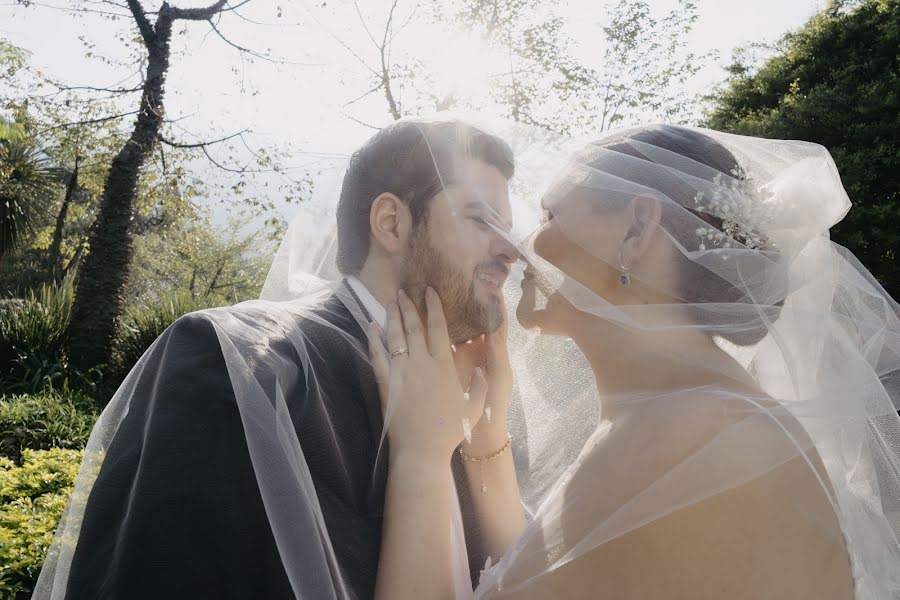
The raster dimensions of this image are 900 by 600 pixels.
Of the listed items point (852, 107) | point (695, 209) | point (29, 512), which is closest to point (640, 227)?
point (695, 209)

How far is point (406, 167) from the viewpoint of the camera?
2158 millimetres

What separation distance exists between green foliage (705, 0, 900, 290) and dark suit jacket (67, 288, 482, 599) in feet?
42.8

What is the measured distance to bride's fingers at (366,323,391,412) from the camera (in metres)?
1.90

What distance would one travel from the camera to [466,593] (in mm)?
1833

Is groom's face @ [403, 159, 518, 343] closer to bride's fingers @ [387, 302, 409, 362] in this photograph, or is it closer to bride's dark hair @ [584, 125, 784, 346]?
bride's fingers @ [387, 302, 409, 362]

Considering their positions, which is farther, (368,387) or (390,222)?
(390,222)

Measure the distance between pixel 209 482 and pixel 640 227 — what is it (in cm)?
135

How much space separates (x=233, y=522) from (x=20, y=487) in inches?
161

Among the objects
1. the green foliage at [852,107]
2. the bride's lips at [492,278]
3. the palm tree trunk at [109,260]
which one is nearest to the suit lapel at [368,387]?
the bride's lips at [492,278]

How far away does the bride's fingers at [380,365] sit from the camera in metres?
1.90

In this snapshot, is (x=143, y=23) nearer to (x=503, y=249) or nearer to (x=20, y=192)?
(x=20, y=192)

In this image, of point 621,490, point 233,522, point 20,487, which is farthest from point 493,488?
point 20,487

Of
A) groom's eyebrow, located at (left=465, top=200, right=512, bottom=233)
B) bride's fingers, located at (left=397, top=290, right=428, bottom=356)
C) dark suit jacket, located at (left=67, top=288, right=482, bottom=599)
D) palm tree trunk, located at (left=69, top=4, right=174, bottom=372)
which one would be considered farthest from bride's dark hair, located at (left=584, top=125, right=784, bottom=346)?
palm tree trunk, located at (left=69, top=4, right=174, bottom=372)

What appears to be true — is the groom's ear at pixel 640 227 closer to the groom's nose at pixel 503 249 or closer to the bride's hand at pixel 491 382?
the groom's nose at pixel 503 249
